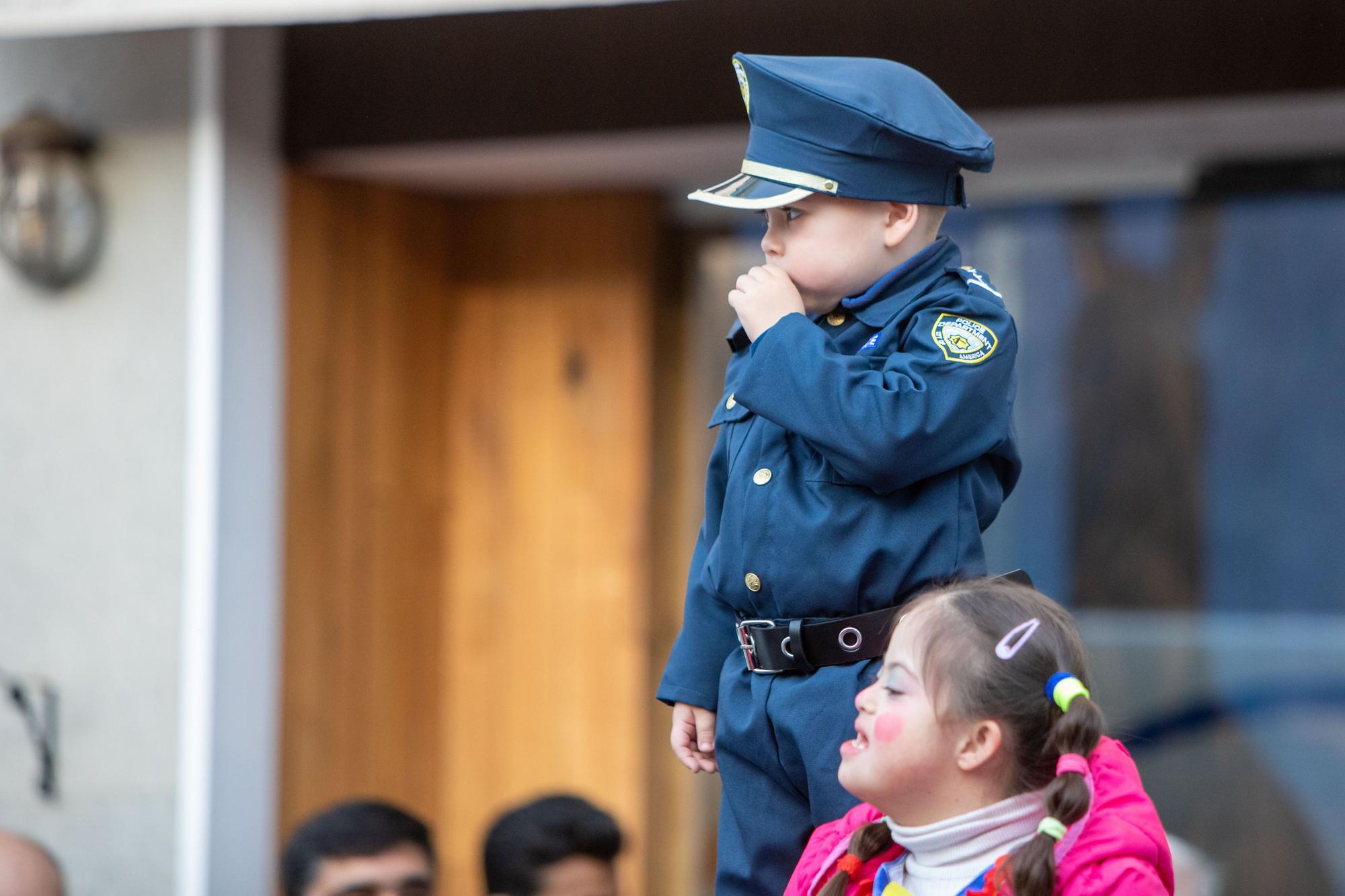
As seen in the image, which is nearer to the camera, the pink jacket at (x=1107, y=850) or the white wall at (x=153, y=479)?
the pink jacket at (x=1107, y=850)

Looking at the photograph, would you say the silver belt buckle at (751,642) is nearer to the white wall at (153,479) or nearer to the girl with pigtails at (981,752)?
the girl with pigtails at (981,752)

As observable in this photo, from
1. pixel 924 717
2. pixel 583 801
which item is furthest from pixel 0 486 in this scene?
pixel 924 717

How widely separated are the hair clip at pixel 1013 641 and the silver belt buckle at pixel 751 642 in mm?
302

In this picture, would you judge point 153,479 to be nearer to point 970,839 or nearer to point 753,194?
point 753,194

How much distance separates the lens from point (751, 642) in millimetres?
1729

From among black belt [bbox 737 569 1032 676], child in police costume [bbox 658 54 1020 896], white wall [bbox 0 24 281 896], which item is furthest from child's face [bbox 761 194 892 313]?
white wall [bbox 0 24 281 896]

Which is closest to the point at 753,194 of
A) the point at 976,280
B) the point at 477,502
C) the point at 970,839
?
the point at 976,280

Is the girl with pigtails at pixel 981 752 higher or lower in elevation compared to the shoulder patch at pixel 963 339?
lower

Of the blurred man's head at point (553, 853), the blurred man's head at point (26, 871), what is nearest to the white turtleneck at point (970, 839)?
the blurred man's head at point (553, 853)

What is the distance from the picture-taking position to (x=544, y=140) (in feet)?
12.1

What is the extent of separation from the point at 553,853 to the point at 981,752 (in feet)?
4.57

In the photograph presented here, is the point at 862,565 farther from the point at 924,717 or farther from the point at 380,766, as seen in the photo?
the point at 380,766

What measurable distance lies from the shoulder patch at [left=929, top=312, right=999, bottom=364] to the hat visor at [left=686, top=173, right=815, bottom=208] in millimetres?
201

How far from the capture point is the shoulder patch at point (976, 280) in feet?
5.72
